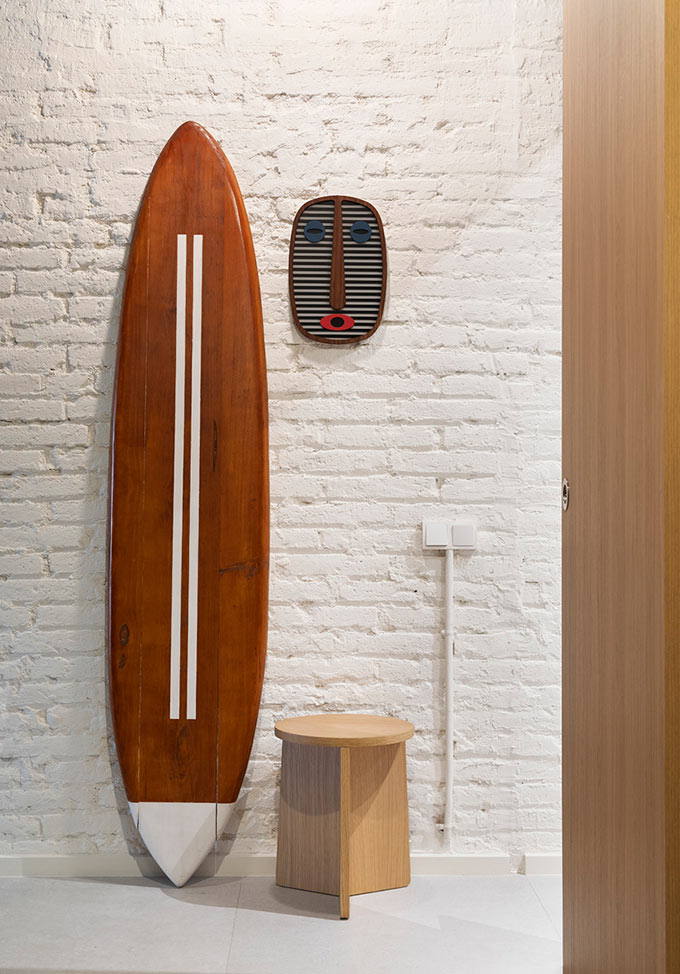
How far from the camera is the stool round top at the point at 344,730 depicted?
2.12 meters

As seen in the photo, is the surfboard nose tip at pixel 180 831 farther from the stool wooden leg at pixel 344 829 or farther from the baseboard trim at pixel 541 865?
the baseboard trim at pixel 541 865

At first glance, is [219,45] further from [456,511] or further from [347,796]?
[347,796]

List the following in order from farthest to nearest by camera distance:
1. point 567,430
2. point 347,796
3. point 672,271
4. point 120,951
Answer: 1. point 347,796
2. point 120,951
3. point 567,430
4. point 672,271

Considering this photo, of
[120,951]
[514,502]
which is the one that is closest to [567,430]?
[514,502]

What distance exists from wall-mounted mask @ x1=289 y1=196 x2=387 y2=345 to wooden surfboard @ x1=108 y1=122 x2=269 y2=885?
0.14 meters

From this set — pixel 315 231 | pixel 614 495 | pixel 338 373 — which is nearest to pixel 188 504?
pixel 338 373

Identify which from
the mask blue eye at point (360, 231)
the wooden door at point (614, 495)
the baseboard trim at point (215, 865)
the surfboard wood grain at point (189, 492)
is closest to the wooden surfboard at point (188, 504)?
the surfboard wood grain at point (189, 492)

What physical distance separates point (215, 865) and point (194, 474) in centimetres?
105

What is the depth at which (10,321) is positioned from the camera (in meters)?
2.50

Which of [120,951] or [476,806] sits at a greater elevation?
[476,806]

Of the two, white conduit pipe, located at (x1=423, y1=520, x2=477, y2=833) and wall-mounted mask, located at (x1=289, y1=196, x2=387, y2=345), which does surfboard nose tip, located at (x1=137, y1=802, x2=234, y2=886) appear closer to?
white conduit pipe, located at (x1=423, y1=520, x2=477, y2=833)

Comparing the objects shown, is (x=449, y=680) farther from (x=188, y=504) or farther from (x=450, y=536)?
(x=188, y=504)

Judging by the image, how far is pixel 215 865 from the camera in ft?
7.89

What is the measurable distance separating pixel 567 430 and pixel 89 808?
167 centimetres
